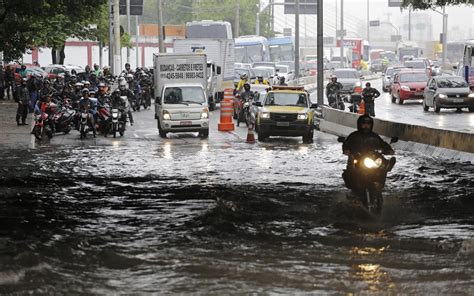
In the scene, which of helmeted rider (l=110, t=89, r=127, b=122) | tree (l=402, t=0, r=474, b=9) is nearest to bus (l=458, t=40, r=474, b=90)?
tree (l=402, t=0, r=474, b=9)

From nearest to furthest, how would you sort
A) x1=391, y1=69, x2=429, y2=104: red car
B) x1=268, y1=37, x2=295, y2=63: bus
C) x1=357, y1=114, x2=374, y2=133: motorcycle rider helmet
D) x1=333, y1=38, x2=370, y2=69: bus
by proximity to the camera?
x1=357, y1=114, x2=374, y2=133: motorcycle rider helmet < x1=391, y1=69, x2=429, y2=104: red car < x1=268, y1=37, x2=295, y2=63: bus < x1=333, y1=38, x2=370, y2=69: bus

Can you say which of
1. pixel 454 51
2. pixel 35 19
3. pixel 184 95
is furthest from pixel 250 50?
pixel 454 51

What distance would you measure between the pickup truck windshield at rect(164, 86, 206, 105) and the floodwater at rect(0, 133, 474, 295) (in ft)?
31.8

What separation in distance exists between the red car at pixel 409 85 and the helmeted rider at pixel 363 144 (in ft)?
135

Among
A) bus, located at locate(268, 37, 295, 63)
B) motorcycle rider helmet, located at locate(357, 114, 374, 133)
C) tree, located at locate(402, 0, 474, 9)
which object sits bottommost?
motorcycle rider helmet, located at locate(357, 114, 374, 133)

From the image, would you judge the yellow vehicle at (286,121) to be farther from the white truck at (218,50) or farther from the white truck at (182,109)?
the white truck at (218,50)

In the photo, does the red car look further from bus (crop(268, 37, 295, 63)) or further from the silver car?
bus (crop(268, 37, 295, 63))

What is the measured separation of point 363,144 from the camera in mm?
14492

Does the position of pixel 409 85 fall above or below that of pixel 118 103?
above

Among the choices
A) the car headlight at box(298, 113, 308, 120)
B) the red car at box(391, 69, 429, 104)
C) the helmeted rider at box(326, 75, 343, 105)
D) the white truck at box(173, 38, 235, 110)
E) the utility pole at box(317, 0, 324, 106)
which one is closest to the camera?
the car headlight at box(298, 113, 308, 120)

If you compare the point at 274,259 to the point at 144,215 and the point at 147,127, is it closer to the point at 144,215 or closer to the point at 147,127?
the point at 144,215

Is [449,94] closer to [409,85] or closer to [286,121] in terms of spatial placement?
[409,85]

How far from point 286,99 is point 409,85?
23811mm

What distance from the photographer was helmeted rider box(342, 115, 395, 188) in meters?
14.5
